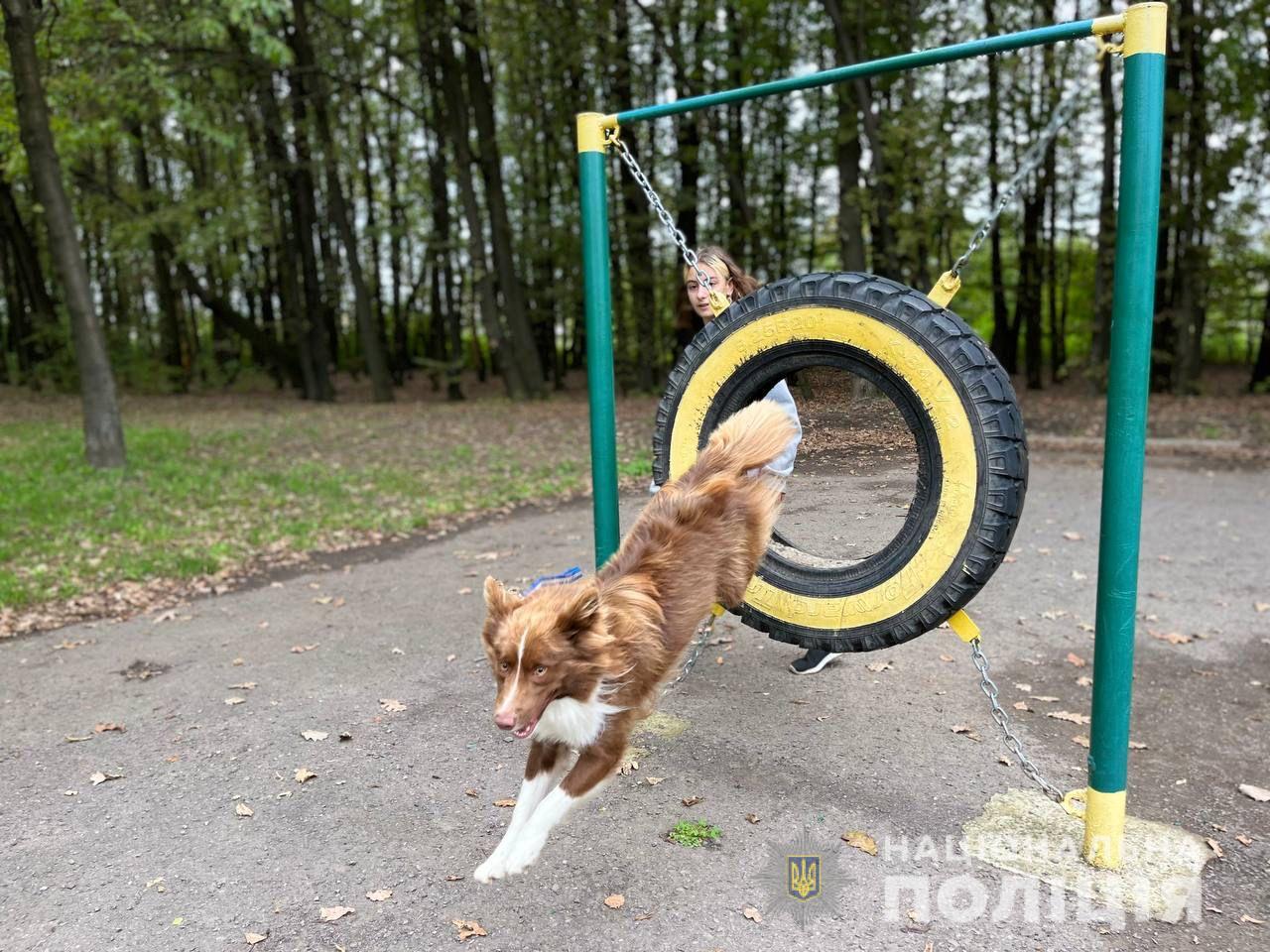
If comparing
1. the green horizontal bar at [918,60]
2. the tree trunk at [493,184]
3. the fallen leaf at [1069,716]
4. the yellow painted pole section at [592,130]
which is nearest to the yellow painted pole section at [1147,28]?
the green horizontal bar at [918,60]

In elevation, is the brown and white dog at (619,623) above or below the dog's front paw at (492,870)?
above

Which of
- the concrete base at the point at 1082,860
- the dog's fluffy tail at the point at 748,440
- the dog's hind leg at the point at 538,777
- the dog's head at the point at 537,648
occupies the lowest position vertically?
the concrete base at the point at 1082,860

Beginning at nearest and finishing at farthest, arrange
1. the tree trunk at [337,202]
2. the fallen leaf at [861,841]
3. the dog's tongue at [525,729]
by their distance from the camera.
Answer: the dog's tongue at [525,729], the fallen leaf at [861,841], the tree trunk at [337,202]

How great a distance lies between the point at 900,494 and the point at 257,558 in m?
6.49

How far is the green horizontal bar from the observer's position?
3068 mm

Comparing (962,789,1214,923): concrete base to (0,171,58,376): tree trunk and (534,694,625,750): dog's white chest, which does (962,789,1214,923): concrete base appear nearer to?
(534,694,625,750): dog's white chest

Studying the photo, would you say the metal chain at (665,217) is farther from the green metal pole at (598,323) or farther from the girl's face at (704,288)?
the green metal pole at (598,323)

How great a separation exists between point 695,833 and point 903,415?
188 cm

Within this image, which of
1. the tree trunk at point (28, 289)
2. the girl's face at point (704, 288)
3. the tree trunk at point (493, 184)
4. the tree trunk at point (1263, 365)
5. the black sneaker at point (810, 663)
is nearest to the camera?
the girl's face at point (704, 288)

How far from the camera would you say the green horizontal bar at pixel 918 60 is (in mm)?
3068

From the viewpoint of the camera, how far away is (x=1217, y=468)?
12086 mm

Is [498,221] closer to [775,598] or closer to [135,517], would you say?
[135,517]

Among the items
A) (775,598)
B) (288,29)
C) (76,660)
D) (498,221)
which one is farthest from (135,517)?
(288,29)

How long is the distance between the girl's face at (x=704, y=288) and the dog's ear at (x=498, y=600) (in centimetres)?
188
